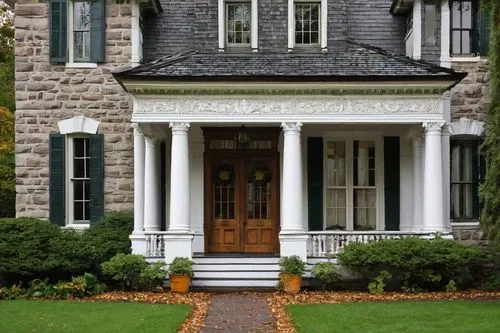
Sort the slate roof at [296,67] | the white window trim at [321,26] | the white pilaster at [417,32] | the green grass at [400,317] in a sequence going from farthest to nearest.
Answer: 1. the white window trim at [321,26]
2. the white pilaster at [417,32]
3. the slate roof at [296,67]
4. the green grass at [400,317]

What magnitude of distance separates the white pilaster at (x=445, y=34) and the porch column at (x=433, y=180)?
8.10 feet

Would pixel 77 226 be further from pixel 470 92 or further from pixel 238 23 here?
pixel 470 92

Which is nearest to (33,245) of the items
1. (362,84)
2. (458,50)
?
(362,84)

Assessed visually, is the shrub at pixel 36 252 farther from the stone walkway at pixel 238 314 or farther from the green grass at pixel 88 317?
the stone walkway at pixel 238 314

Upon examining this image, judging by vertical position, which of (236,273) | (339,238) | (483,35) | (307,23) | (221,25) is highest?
(307,23)

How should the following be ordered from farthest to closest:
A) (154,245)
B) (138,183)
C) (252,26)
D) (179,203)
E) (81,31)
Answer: (252,26), (81,31), (138,183), (154,245), (179,203)

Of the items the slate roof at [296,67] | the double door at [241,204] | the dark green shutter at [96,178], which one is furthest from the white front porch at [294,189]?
the dark green shutter at [96,178]

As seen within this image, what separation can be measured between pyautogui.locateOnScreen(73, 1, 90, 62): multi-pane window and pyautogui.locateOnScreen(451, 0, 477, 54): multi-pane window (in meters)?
9.42

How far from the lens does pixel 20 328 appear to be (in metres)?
11.3

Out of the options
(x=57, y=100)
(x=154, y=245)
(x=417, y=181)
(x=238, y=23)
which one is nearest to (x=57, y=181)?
(x=57, y=100)

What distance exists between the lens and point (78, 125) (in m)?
18.3

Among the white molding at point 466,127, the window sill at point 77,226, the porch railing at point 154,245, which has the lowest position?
the porch railing at point 154,245

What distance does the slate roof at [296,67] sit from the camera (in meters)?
16.2

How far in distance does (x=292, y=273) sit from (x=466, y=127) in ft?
20.2
